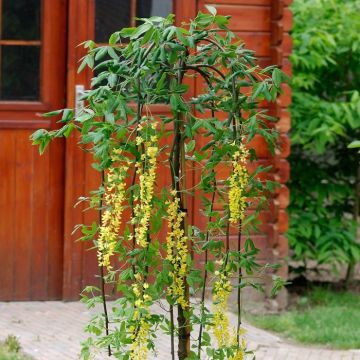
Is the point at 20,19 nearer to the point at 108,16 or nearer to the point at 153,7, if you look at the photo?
the point at 108,16

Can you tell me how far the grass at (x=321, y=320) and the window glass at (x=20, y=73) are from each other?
2.37 metres

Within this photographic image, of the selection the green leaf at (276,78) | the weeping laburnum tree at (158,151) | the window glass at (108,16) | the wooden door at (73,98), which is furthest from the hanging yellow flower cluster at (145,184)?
the window glass at (108,16)

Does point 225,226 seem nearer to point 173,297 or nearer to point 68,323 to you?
point 173,297

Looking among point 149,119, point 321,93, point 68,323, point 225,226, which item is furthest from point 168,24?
point 321,93

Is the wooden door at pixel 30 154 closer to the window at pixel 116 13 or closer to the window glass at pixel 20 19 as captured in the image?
the window glass at pixel 20 19

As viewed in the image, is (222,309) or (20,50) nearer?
(222,309)

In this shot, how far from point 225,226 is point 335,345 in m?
3.02

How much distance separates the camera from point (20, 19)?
28.2 ft

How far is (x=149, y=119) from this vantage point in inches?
196

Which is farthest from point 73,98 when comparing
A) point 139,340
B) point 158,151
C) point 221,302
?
point 139,340

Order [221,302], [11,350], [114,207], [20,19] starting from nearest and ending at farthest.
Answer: [114,207], [221,302], [11,350], [20,19]

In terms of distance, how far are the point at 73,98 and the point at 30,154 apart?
519 millimetres

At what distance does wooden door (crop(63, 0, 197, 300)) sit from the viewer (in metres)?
8.61

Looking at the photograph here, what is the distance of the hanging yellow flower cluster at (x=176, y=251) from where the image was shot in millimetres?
5086
